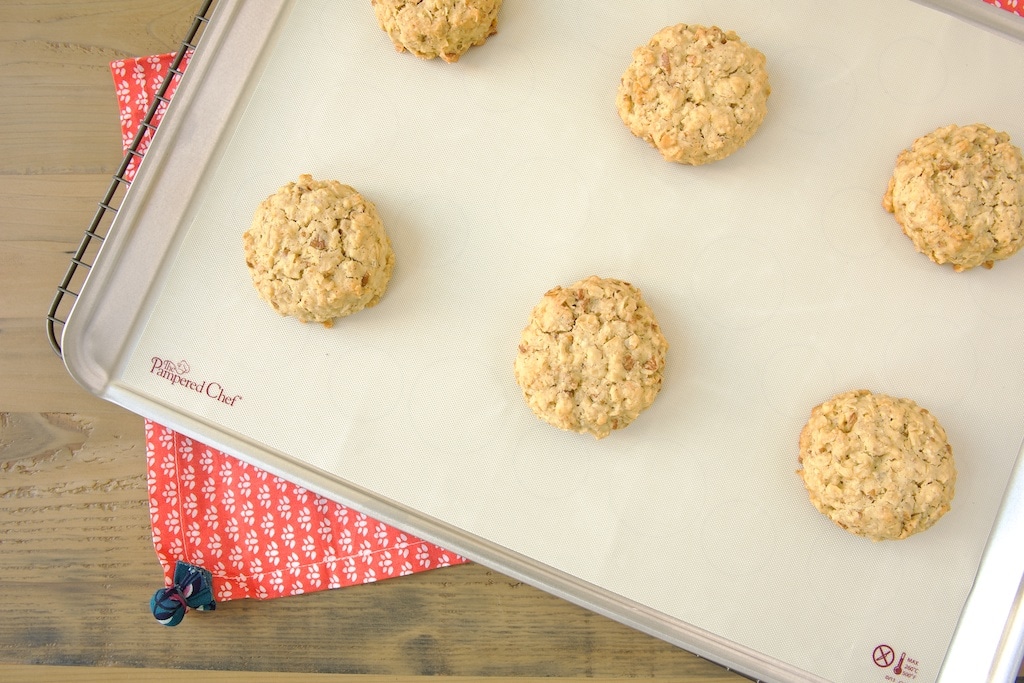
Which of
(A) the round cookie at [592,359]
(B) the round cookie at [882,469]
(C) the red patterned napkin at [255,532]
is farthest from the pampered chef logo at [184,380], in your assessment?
(B) the round cookie at [882,469]

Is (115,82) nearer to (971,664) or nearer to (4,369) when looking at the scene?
(4,369)

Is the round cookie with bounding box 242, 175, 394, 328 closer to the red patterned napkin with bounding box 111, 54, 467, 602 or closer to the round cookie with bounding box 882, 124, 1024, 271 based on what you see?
the red patterned napkin with bounding box 111, 54, 467, 602

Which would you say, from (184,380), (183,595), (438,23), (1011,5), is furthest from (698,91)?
(183,595)

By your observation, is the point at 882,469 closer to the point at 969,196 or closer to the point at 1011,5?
the point at 969,196

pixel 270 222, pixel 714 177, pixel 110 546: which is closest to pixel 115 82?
pixel 270 222

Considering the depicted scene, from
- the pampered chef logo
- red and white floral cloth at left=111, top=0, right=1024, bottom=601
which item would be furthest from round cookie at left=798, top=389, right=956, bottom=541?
the pampered chef logo
